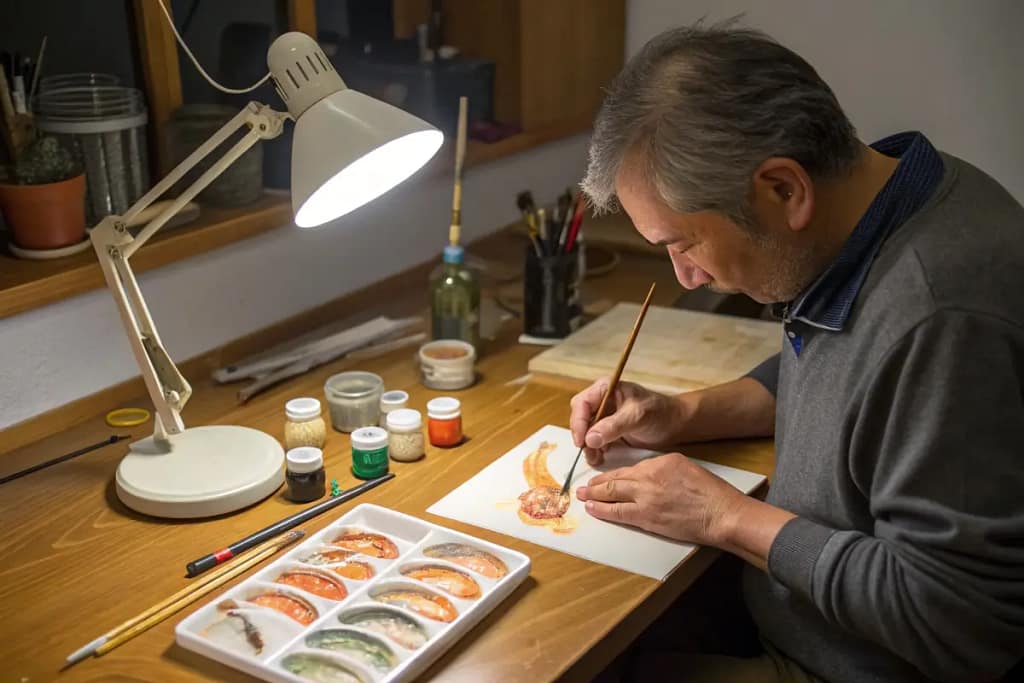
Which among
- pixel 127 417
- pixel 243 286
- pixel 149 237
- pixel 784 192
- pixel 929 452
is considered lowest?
pixel 127 417

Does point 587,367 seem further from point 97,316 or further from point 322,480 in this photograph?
point 97,316

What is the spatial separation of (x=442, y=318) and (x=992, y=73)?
4.68 feet

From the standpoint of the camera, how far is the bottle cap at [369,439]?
1530mm

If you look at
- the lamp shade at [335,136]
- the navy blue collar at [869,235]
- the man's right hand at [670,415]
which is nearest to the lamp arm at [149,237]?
the lamp shade at [335,136]

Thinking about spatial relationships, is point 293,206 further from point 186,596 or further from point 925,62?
point 925,62

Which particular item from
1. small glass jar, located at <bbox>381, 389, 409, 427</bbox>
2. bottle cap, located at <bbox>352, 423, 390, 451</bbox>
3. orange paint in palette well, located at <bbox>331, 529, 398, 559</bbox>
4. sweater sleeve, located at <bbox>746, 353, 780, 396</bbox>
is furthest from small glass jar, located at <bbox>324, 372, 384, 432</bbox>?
sweater sleeve, located at <bbox>746, 353, 780, 396</bbox>

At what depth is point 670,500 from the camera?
1367mm

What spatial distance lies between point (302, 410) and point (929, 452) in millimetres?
836

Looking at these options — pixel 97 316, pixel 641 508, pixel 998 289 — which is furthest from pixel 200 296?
pixel 998 289

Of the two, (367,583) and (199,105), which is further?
(199,105)

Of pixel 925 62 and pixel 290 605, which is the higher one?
pixel 925 62

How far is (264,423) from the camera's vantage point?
1711 millimetres

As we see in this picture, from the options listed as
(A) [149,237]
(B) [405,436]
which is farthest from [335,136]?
(B) [405,436]

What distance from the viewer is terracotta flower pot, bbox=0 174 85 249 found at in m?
1.67
